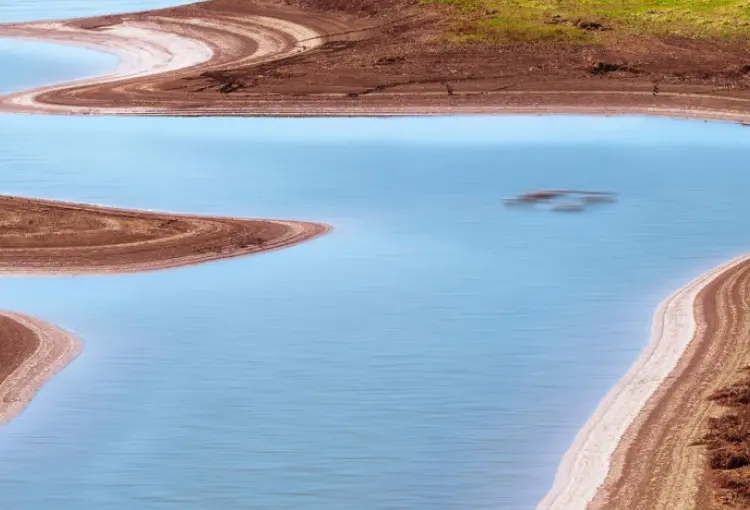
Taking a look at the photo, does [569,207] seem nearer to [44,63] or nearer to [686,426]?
[686,426]

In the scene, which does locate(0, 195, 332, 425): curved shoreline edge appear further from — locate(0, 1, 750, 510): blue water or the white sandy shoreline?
the white sandy shoreline

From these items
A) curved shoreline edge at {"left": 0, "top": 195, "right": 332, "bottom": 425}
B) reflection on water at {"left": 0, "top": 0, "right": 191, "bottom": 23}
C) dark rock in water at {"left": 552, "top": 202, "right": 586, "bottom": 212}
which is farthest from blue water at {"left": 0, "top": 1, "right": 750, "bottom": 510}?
reflection on water at {"left": 0, "top": 0, "right": 191, "bottom": 23}

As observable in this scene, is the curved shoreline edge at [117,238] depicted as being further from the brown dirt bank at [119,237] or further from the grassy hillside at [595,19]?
the grassy hillside at [595,19]

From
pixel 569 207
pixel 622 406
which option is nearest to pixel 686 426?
pixel 622 406

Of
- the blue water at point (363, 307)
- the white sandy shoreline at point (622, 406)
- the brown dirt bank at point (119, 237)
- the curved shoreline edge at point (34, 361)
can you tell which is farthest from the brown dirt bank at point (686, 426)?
the brown dirt bank at point (119, 237)

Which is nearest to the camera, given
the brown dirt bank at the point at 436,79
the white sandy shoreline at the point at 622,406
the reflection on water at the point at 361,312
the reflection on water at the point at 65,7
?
the white sandy shoreline at the point at 622,406

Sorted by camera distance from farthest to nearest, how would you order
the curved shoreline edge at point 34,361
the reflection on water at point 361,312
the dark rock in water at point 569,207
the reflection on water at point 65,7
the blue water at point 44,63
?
the reflection on water at point 65,7 < the blue water at point 44,63 < the dark rock in water at point 569,207 < the curved shoreline edge at point 34,361 < the reflection on water at point 361,312

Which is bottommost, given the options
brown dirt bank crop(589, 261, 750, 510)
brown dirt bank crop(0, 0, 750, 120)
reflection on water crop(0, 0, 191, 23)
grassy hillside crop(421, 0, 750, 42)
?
brown dirt bank crop(589, 261, 750, 510)

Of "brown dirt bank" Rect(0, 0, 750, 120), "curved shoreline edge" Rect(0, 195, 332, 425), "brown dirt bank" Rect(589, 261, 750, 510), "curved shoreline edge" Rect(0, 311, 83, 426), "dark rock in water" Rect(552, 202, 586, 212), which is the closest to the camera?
"brown dirt bank" Rect(589, 261, 750, 510)
